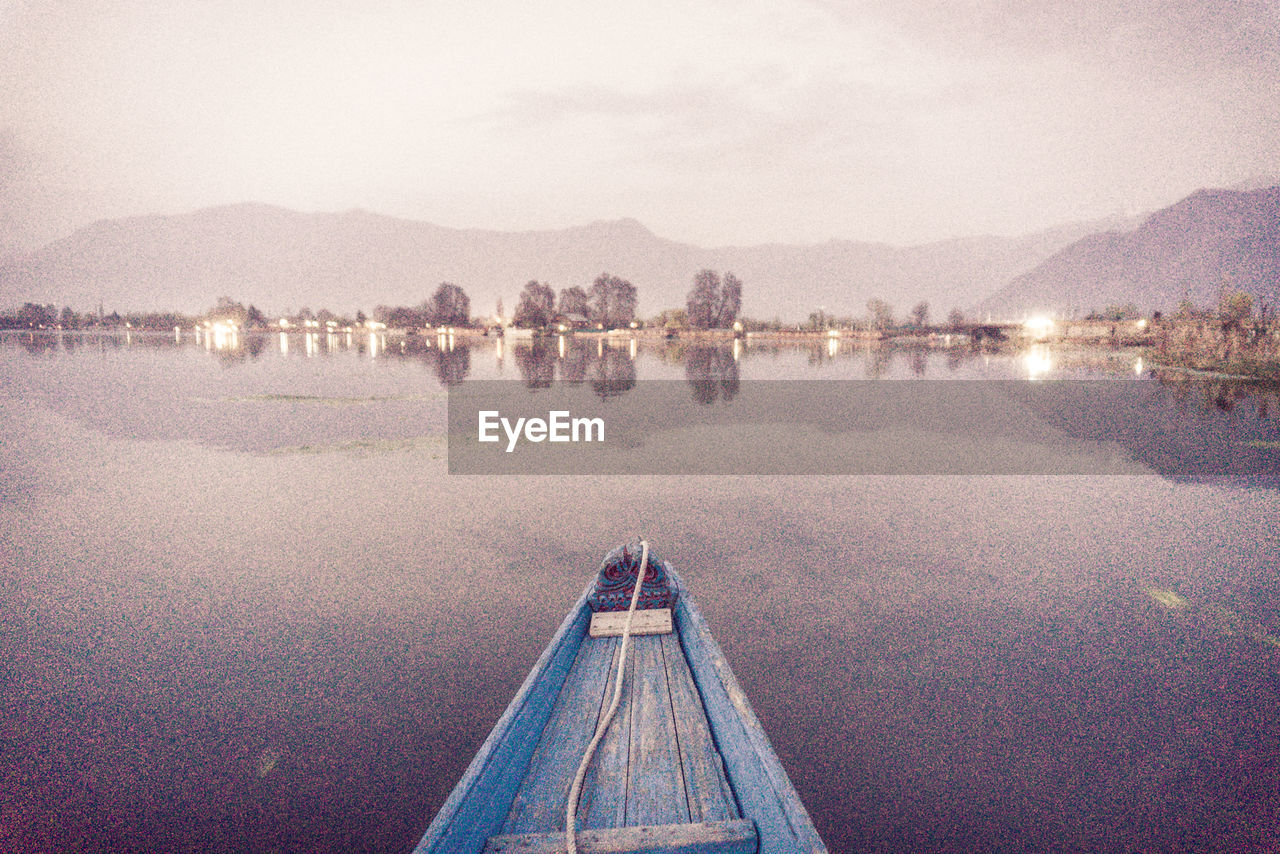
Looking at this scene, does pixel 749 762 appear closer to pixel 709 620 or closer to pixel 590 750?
pixel 590 750

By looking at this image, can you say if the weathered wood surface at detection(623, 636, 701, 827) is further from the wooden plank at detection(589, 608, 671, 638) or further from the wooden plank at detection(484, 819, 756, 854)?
the wooden plank at detection(589, 608, 671, 638)

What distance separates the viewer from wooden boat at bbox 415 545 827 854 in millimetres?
4168

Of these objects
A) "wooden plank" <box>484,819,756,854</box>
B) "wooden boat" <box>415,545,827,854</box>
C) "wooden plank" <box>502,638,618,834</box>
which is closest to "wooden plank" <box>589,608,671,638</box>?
"wooden boat" <box>415,545,827,854</box>

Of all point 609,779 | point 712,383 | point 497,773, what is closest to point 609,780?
point 609,779

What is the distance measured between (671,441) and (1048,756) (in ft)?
64.0

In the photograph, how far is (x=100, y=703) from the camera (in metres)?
8.09

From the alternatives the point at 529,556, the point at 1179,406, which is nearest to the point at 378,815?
the point at 529,556

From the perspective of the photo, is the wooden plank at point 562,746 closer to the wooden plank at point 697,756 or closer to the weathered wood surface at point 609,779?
the weathered wood surface at point 609,779

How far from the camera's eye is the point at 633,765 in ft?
17.5

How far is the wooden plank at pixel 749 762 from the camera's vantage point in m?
3.86

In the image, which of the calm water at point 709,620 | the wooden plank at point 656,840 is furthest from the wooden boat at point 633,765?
the calm water at point 709,620

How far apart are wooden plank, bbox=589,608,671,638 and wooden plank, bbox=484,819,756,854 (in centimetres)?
329

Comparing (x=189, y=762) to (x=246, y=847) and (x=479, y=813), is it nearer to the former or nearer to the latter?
(x=246, y=847)

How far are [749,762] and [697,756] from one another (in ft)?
3.07
